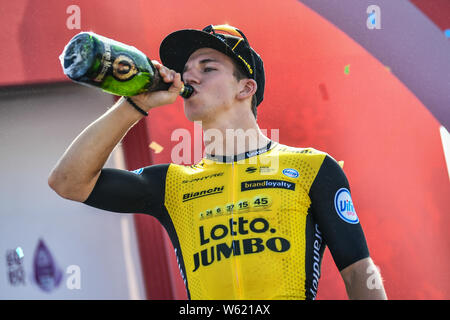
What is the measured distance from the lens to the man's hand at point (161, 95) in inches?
68.2

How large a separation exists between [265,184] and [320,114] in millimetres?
1168

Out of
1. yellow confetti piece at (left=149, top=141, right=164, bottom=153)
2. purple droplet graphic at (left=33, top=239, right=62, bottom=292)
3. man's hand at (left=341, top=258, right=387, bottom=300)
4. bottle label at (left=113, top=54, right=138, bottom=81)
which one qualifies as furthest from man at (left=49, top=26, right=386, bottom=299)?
purple droplet graphic at (left=33, top=239, right=62, bottom=292)

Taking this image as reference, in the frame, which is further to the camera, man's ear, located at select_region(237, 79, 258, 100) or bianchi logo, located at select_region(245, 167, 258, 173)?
man's ear, located at select_region(237, 79, 258, 100)

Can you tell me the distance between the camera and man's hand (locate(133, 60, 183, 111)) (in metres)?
1.73

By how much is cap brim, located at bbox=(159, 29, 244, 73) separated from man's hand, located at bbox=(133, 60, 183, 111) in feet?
1.07

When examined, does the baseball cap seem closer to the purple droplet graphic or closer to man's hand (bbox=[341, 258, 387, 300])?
man's hand (bbox=[341, 258, 387, 300])

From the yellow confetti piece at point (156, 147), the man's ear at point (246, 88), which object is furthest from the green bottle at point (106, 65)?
the yellow confetti piece at point (156, 147)

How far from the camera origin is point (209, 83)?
1.97 metres

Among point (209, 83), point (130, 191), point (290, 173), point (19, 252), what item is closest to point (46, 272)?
point (19, 252)

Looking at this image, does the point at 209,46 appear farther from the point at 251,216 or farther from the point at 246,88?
the point at 251,216

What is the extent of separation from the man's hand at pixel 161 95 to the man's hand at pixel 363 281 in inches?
29.4

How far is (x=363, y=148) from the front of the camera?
286cm

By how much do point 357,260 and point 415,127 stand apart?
55.4 inches
